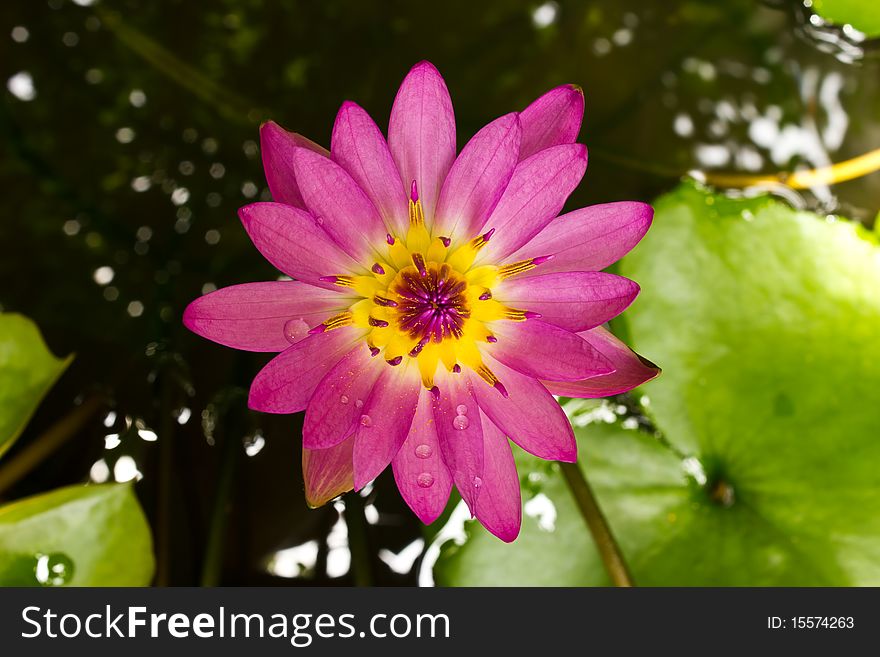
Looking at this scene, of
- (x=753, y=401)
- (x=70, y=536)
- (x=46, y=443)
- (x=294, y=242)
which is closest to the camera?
(x=294, y=242)

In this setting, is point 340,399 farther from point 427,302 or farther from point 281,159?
point 281,159

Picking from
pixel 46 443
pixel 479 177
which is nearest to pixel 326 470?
pixel 479 177

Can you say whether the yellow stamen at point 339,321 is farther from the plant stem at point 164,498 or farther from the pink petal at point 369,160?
the plant stem at point 164,498

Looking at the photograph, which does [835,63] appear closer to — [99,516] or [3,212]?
[99,516]

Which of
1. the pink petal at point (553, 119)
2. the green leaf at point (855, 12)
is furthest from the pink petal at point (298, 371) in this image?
the green leaf at point (855, 12)

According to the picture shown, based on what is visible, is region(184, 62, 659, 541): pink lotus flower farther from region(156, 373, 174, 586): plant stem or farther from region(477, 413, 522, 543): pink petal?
region(156, 373, 174, 586): plant stem

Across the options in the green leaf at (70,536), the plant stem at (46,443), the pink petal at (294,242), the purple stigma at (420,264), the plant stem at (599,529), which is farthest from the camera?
the plant stem at (46,443)
